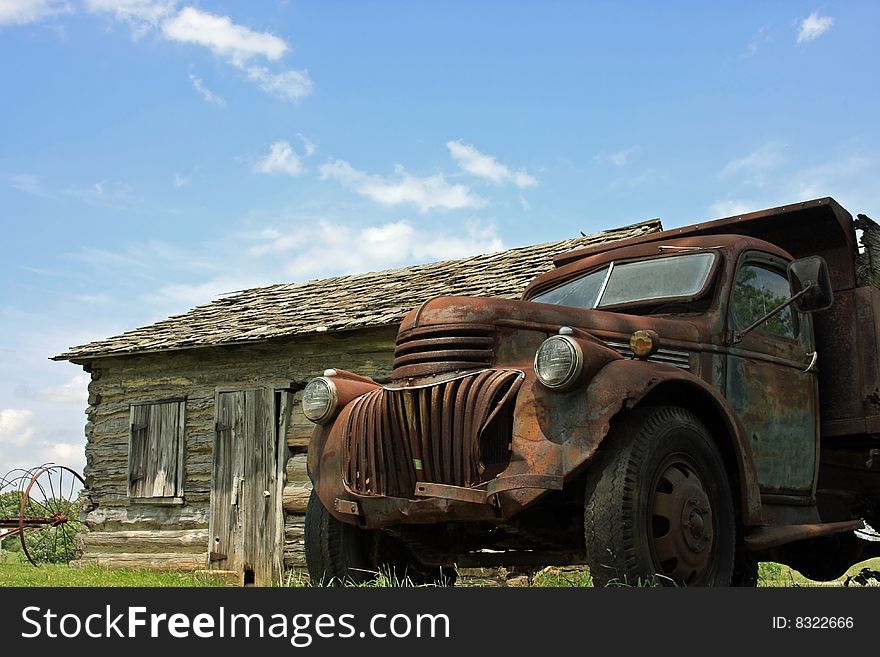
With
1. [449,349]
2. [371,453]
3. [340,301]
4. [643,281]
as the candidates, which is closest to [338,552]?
[371,453]

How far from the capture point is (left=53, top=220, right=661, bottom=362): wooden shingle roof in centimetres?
1308

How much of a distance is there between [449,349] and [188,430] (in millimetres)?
9579

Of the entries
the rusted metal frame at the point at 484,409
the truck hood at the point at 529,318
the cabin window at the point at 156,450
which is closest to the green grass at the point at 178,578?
the cabin window at the point at 156,450

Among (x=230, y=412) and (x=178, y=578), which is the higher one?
(x=230, y=412)

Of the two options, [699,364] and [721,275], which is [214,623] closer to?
[699,364]

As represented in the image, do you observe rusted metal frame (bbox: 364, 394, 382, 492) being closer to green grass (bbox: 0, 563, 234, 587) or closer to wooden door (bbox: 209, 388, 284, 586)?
green grass (bbox: 0, 563, 234, 587)

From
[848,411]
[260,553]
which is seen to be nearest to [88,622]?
[848,411]

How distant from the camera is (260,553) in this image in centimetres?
1301

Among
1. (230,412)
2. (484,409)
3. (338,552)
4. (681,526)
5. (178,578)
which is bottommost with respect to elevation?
(178,578)

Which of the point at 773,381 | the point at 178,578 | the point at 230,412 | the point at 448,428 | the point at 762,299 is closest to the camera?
the point at 448,428

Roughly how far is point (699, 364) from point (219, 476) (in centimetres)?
906

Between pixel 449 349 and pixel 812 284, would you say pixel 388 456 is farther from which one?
pixel 812 284

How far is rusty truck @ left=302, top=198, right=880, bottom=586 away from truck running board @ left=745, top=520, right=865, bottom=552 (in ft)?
0.06

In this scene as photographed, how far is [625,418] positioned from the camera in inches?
201
